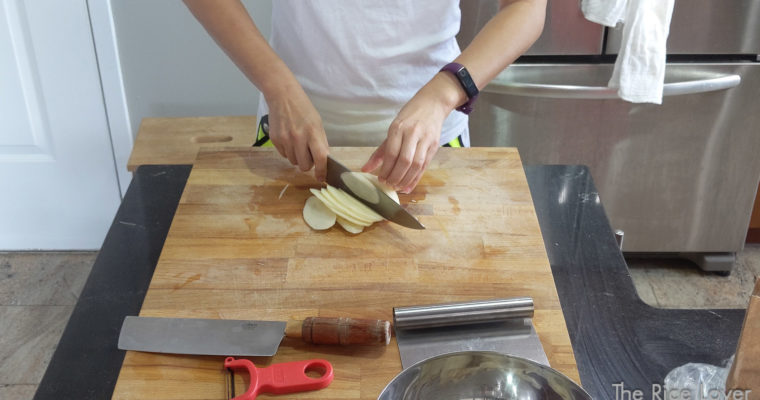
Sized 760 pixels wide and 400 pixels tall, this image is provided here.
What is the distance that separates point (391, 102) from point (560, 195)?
34cm

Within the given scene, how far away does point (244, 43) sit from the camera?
3.56ft

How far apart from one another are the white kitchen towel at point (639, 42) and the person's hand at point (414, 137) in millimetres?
790

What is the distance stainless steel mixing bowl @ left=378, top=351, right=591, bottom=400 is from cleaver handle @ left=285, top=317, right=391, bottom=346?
65 millimetres

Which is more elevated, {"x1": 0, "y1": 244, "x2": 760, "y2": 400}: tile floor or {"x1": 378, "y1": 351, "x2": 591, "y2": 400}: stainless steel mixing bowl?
{"x1": 378, "y1": 351, "x2": 591, "y2": 400}: stainless steel mixing bowl

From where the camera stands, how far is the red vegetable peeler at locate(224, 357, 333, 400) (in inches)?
28.5

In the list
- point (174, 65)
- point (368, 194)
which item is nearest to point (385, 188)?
point (368, 194)

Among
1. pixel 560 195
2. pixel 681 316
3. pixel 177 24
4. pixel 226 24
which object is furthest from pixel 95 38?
pixel 681 316

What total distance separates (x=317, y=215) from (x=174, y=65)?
1.32 meters

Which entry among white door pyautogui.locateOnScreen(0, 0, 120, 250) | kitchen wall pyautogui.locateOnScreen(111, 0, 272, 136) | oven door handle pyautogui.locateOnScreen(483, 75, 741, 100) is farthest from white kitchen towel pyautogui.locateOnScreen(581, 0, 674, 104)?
white door pyautogui.locateOnScreen(0, 0, 120, 250)

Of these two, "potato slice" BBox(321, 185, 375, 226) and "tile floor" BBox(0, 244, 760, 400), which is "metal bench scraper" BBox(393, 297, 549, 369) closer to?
"potato slice" BBox(321, 185, 375, 226)

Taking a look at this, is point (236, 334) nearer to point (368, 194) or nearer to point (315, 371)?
point (315, 371)

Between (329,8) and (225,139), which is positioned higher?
(329,8)

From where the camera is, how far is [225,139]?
184 cm

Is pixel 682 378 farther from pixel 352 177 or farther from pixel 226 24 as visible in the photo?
pixel 226 24
